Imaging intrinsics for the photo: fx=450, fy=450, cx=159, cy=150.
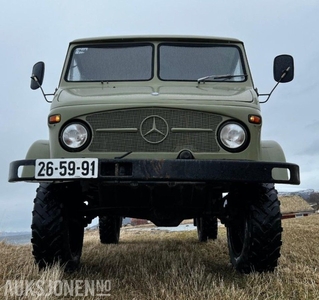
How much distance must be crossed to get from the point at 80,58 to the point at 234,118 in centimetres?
188

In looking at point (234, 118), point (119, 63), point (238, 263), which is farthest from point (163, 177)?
point (119, 63)

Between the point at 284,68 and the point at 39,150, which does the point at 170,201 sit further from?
the point at 284,68

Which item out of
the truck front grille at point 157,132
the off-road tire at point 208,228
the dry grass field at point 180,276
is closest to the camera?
the dry grass field at point 180,276

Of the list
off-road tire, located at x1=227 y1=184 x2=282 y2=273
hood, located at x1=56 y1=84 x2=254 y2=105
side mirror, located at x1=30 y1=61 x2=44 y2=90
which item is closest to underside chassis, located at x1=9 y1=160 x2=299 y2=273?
off-road tire, located at x1=227 y1=184 x2=282 y2=273

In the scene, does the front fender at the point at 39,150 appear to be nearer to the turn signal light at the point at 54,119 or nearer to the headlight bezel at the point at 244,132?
the turn signal light at the point at 54,119

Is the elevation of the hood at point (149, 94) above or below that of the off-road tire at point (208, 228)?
above

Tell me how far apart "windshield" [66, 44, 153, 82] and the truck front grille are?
3.30 feet

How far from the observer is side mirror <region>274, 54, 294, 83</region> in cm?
437

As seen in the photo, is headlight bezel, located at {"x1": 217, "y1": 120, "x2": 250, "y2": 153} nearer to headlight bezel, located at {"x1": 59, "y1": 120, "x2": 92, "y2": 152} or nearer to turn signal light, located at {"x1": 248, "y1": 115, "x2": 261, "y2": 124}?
turn signal light, located at {"x1": 248, "y1": 115, "x2": 261, "y2": 124}

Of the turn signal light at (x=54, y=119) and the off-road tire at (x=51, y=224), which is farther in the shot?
the off-road tire at (x=51, y=224)

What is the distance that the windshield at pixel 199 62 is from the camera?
4.36 metres

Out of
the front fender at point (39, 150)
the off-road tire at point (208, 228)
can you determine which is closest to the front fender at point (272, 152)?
the front fender at point (39, 150)

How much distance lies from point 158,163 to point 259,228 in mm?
1085

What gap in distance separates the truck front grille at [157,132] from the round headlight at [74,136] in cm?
8
